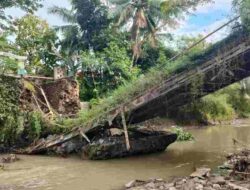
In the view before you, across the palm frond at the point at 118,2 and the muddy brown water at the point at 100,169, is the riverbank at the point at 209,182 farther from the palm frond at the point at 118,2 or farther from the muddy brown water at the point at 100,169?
the palm frond at the point at 118,2

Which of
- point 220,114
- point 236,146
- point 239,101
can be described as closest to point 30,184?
point 236,146

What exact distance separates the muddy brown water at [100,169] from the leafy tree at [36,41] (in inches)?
566

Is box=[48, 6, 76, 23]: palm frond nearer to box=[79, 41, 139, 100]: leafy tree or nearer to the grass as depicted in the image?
box=[79, 41, 139, 100]: leafy tree

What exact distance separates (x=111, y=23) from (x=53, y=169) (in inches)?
758

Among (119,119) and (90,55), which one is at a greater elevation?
(90,55)

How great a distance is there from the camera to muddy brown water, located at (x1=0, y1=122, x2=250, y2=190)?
10.9 m

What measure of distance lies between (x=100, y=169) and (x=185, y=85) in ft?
13.0

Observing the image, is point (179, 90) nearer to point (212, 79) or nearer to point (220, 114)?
point (212, 79)

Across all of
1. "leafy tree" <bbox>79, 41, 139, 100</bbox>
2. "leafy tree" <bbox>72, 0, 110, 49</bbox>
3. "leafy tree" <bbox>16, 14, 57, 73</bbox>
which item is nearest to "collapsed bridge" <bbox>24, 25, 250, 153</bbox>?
"leafy tree" <bbox>79, 41, 139, 100</bbox>

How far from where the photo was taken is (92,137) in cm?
1609

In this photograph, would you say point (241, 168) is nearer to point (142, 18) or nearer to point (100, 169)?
point (100, 169)

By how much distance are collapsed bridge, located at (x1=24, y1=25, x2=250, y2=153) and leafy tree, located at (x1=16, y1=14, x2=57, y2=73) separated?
13.9 meters

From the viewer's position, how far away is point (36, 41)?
102 feet

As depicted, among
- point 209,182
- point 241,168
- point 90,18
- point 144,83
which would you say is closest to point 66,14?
point 90,18
